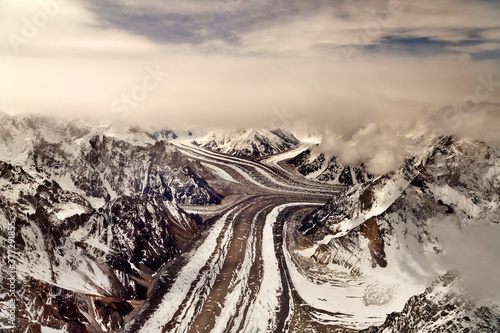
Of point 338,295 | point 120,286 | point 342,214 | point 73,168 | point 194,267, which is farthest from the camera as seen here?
point 73,168

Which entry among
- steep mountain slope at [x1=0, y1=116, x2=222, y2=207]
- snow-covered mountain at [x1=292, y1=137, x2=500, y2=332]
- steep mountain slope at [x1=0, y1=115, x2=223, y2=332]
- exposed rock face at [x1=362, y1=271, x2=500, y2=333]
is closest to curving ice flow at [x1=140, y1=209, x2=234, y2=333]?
steep mountain slope at [x1=0, y1=115, x2=223, y2=332]

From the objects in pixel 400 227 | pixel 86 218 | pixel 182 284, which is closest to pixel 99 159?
pixel 86 218

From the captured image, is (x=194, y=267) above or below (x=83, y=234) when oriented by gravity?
below

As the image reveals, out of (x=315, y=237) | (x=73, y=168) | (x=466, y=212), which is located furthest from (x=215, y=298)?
(x=73, y=168)

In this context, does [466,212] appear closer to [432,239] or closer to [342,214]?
[432,239]

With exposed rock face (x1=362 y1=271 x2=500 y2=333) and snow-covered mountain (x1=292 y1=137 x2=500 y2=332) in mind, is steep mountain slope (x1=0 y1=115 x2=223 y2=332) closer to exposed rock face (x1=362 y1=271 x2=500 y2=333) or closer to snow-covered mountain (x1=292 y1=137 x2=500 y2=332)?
snow-covered mountain (x1=292 y1=137 x2=500 y2=332)

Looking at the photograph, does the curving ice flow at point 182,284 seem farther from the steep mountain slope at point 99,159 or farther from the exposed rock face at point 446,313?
the steep mountain slope at point 99,159

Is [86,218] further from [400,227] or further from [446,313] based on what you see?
[400,227]
